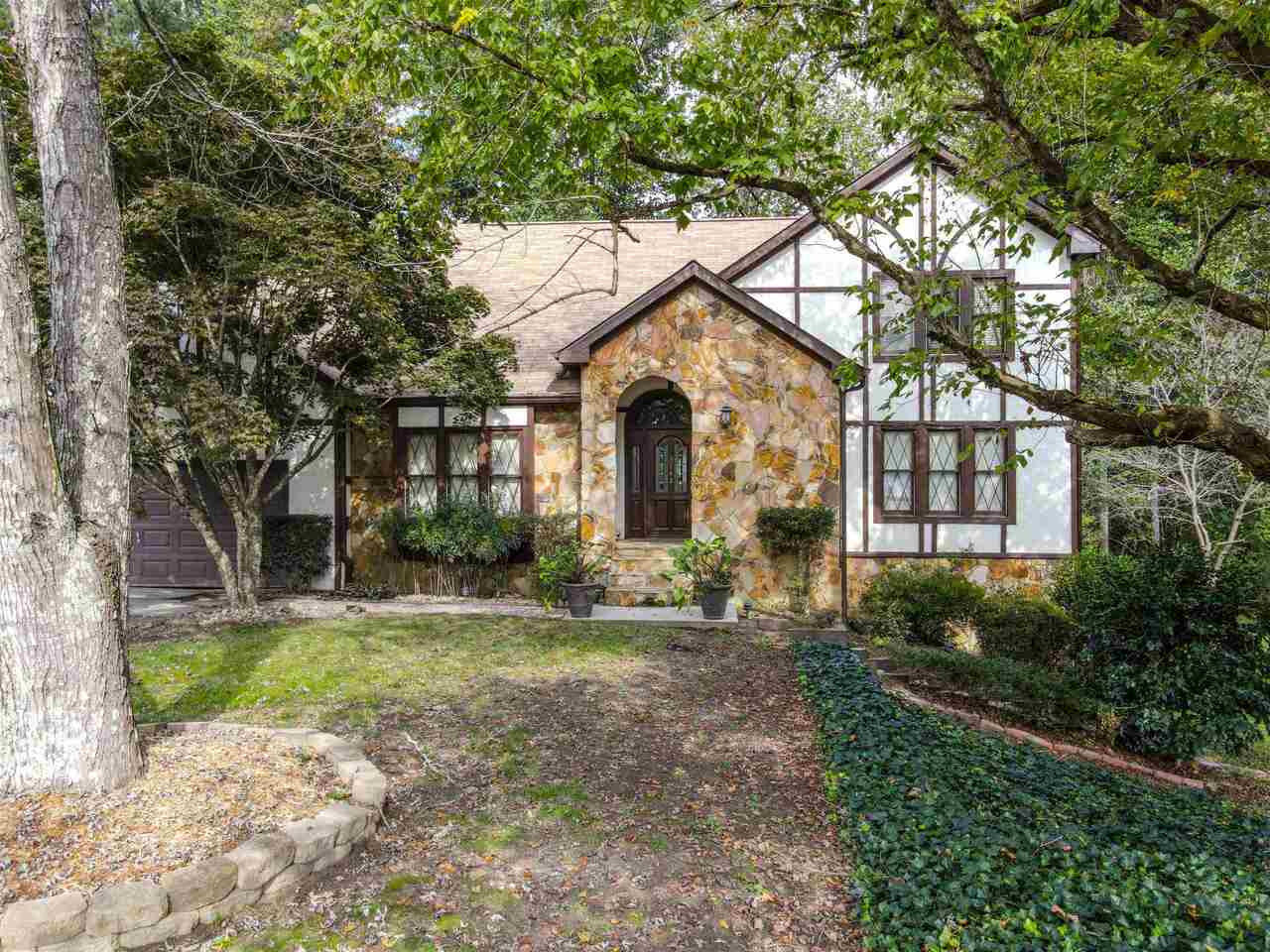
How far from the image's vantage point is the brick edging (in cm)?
298

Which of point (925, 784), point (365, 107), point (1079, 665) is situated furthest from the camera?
point (365, 107)

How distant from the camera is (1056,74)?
6207mm

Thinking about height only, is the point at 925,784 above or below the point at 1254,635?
below

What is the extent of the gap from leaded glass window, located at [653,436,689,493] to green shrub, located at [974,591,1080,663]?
4977 millimetres

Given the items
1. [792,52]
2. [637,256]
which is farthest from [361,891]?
[637,256]

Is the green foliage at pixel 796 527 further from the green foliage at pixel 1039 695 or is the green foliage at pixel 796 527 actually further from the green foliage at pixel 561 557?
the green foliage at pixel 1039 695

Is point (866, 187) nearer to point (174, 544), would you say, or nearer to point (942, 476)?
point (942, 476)

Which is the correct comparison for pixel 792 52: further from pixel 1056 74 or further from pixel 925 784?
pixel 925 784

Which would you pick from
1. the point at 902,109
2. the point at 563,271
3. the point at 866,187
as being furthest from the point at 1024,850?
the point at 563,271

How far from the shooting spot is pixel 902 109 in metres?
5.66

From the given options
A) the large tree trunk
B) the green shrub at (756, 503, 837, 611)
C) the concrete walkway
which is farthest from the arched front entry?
the large tree trunk

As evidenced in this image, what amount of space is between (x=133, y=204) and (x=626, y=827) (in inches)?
329

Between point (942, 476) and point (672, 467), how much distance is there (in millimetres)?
4300

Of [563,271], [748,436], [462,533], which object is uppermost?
[563,271]
